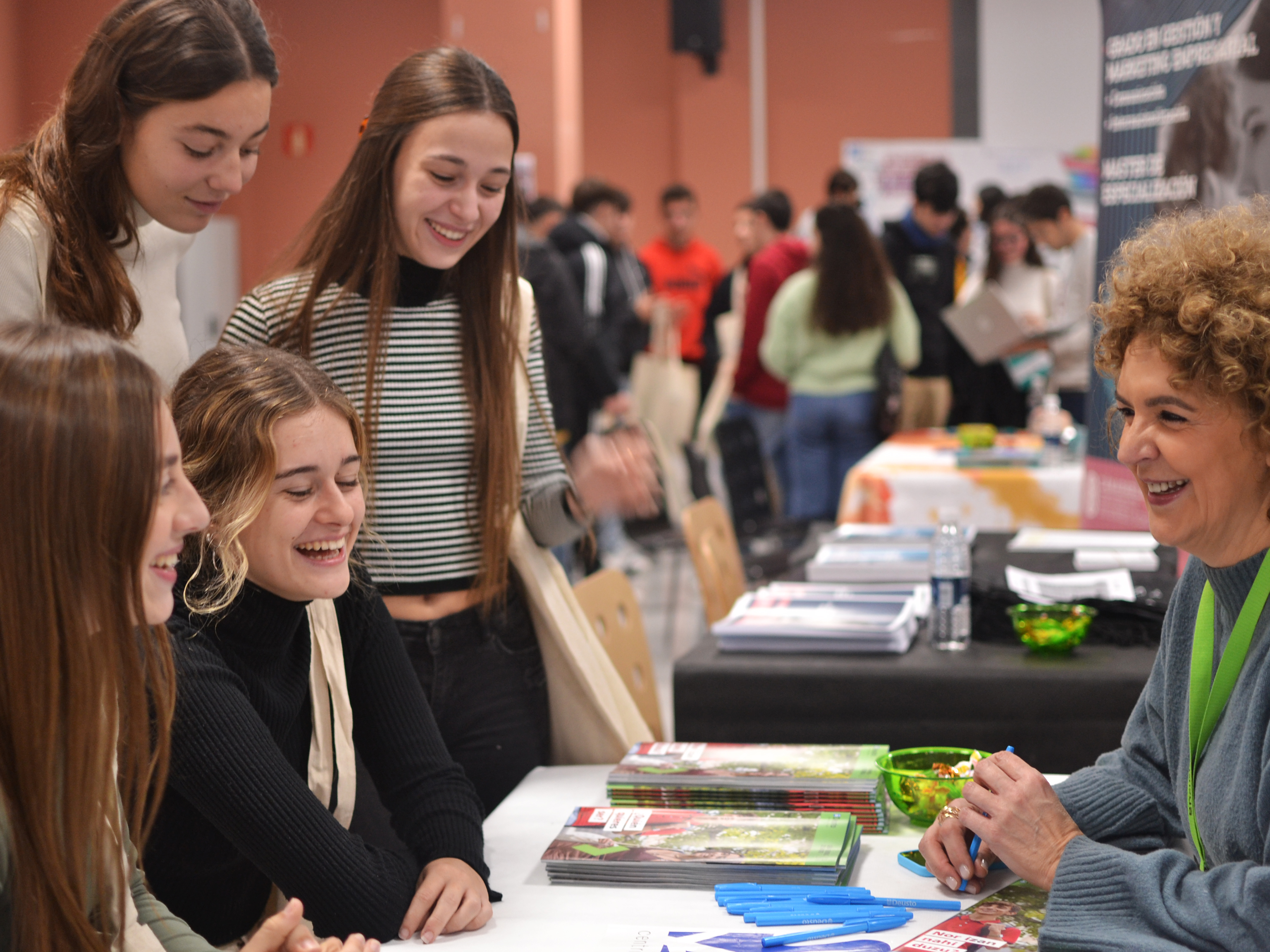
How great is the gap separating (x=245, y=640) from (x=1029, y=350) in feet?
13.2

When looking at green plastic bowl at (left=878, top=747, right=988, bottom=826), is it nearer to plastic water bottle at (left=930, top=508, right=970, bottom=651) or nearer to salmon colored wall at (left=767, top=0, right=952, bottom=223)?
plastic water bottle at (left=930, top=508, right=970, bottom=651)

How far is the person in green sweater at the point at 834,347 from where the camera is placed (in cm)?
481

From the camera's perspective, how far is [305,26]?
398cm

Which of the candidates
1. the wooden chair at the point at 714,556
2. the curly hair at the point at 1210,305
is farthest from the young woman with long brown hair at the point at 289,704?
the wooden chair at the point at 714,556

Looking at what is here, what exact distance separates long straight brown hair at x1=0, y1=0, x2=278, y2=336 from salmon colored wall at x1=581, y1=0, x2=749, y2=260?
9.20m

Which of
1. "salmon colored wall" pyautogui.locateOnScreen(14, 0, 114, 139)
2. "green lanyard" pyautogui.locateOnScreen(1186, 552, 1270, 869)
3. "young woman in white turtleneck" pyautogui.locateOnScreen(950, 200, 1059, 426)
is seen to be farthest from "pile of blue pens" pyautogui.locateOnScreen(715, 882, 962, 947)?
"young woman in white turtleneck" pyautogui.locateOnScreen(950, 200, 1059, 426)

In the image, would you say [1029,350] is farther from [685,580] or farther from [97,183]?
[97,183]

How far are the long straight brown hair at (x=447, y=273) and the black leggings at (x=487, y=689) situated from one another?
0.23 feet

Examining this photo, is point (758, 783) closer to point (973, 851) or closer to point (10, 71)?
point (973, 851)

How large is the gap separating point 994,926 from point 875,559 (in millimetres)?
1483

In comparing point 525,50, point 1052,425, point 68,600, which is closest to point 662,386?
point 1052,425

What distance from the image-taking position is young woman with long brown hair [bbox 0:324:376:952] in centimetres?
101

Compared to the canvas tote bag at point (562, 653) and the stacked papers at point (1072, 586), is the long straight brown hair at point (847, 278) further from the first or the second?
the canvas tote bag at point (562, 653)

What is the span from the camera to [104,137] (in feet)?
5.29
